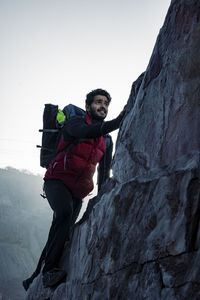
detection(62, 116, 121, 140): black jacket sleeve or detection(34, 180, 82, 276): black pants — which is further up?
detection(62, 116, 121, 140): black jacket sleeve

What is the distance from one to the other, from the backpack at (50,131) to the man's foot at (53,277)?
6.05 feet

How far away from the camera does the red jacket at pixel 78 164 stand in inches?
170

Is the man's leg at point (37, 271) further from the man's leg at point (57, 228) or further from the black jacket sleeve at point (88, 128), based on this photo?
the black jacket sleeve at point (88, 128)

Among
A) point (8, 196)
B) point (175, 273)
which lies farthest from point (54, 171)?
point (8, 196)

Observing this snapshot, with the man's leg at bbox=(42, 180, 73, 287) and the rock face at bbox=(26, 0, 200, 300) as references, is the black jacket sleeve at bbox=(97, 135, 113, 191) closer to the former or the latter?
the man's leg at bbox=(42, 180, 73, 287)

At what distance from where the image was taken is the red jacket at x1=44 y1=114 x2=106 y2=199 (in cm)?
431

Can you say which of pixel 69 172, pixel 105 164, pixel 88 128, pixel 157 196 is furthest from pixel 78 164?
pixel 157 196

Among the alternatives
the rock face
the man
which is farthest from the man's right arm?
the rock face

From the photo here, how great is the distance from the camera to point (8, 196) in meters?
71.2

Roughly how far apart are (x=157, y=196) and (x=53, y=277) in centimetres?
255

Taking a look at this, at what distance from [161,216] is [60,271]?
2458 millimetres

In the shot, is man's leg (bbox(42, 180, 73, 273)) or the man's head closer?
man's leg (bbox(42, 180, 73, 273))

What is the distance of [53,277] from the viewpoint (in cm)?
421

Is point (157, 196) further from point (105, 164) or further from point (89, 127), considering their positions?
point (105, 164)
